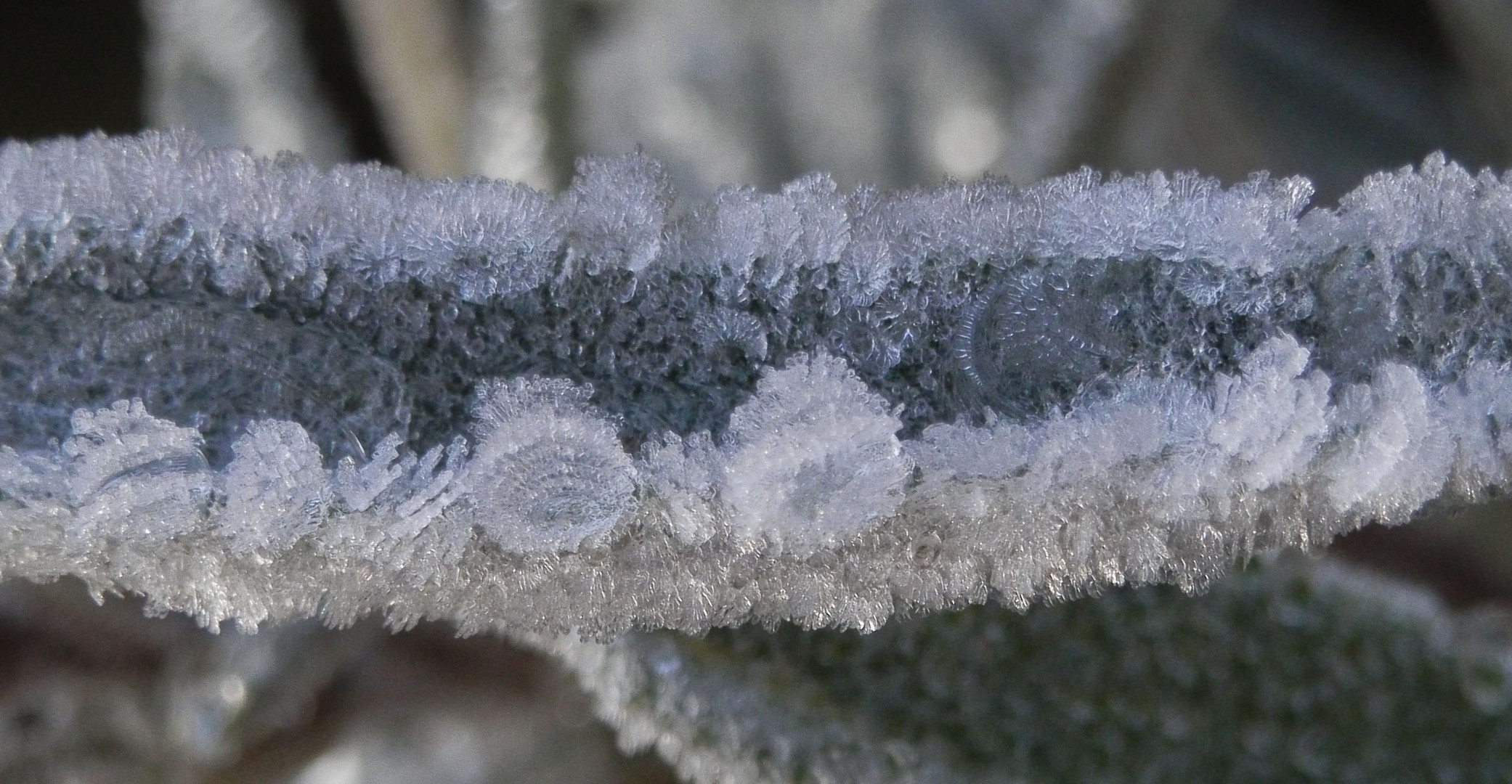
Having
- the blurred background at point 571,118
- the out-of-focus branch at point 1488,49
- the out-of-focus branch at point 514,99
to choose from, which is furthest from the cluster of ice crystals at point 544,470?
the out-of-focus branch at point 1488,49

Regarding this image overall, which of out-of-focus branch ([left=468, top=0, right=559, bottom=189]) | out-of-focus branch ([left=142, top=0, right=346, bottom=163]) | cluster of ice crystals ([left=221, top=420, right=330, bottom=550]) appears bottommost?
cluster of ice crystals ([left=221, top=420, right=330, bottom=550])

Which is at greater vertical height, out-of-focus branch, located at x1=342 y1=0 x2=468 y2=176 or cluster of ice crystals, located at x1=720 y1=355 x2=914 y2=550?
out-of-focus branch, located at x1=342 y1=0 x2=468 y2=176

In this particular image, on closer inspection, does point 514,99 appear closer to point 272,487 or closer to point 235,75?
point 235,75

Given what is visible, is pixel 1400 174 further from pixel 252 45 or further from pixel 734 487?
pixel 252 45

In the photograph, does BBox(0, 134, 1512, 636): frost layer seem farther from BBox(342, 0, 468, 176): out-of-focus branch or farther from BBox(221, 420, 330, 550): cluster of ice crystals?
BBox(342, 0, 468, 176): out-of-focus branch

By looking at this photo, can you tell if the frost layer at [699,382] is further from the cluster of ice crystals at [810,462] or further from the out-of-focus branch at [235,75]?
the out-of-focus branch at [235,75]

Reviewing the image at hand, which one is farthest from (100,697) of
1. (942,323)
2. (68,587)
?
(942,323)

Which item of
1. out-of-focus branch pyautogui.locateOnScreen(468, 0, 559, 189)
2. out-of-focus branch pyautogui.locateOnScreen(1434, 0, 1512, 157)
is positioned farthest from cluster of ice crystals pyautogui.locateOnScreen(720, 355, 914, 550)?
out-of-focus branch pyautogui.locateOnScreen(1434, 0, 1512, 157)
